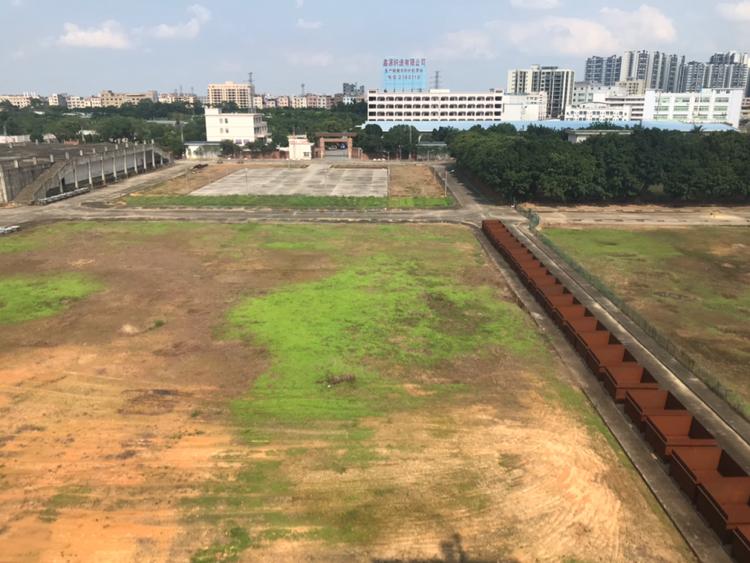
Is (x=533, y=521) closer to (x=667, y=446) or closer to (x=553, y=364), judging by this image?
(x=667, y=446)

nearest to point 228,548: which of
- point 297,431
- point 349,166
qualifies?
point 297,431

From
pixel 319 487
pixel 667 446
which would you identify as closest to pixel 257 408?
pixel 319 487

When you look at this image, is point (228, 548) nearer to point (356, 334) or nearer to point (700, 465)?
point (700, 465)

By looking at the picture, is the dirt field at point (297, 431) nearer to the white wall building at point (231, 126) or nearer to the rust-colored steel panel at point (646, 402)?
the rust-colored steel panel at point (646, 402)

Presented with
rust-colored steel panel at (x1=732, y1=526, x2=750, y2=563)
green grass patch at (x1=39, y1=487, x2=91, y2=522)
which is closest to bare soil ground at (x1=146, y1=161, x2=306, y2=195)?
green grass patch at (x1=39, y1=487, x2=91, y2=522)

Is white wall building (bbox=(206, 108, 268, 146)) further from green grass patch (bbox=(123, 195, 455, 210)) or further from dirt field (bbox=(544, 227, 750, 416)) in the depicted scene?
dirt field (bbox=(544, 227, 750, 416))

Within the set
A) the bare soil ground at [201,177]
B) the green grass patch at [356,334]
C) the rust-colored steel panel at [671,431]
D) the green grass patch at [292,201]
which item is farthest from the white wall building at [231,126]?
the rust-colored steel panel at [671,431]
